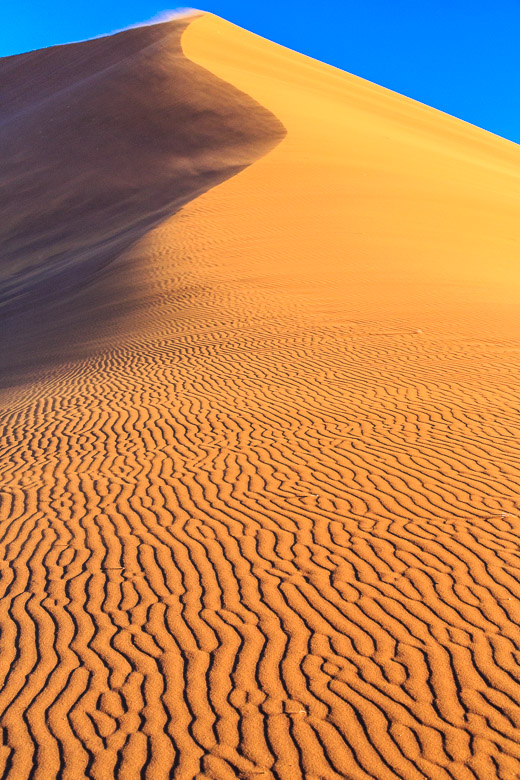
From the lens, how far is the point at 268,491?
27.1 ft

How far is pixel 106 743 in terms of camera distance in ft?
15.0

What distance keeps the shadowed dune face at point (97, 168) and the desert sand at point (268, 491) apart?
0.28 m

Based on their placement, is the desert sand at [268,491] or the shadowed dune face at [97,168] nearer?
the desert sand at [268,491]

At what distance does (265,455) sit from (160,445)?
5.07 ft

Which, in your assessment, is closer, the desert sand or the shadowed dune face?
the desert sand

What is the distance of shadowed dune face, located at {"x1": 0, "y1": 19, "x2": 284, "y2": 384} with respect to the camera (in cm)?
2048

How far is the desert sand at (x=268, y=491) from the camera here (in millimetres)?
4656

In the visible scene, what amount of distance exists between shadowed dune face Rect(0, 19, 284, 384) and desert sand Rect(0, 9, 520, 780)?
278 mm

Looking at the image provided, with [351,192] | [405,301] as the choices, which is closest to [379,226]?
[351,192]

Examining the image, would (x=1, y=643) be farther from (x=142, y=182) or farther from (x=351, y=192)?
(x=142, y=182)

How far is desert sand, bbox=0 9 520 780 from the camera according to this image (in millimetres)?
4656

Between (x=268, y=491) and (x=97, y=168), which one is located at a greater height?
(x=97, y=168)

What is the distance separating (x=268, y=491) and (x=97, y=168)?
30.2 metres

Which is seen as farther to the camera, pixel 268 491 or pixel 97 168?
pixel 97 168
